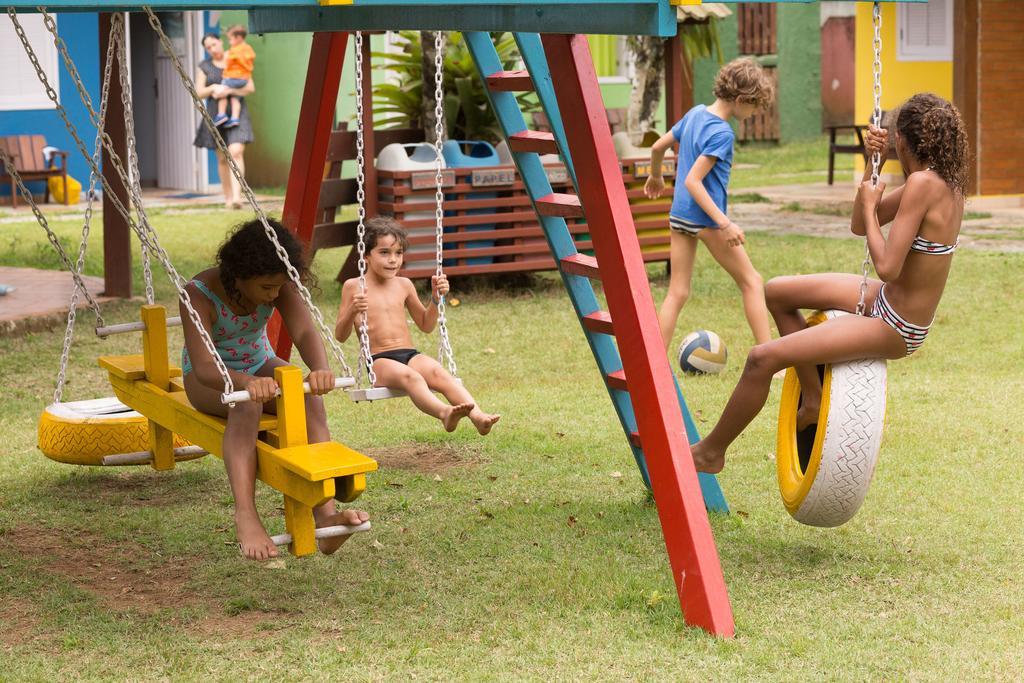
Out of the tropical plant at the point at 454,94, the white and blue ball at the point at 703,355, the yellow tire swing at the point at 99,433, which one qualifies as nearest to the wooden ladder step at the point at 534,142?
the yellow tire swing at the point at 99,433

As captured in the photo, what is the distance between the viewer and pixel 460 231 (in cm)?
1059

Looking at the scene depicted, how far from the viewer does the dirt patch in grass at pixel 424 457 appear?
6.15 metres

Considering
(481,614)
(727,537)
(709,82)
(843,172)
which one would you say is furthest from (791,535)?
(709,82)

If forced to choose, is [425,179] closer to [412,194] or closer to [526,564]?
[412,194]

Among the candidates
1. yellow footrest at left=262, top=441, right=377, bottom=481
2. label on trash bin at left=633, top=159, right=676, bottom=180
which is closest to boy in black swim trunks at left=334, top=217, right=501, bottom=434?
yellow footrest at left=262, top=441, right=377, bottom=481

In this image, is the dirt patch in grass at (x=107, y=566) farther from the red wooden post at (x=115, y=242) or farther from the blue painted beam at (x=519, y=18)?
the red wooden post at (x=115, y=242)

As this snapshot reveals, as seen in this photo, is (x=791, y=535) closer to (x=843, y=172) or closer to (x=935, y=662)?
(x=935, y=662)

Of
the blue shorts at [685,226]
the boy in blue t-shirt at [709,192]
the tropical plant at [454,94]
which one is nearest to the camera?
the boy in blue t-shirt at [709,192]

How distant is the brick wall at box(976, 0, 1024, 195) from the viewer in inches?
607

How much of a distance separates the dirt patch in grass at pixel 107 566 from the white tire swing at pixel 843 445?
6.58ft

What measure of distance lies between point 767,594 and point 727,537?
0.59 metres

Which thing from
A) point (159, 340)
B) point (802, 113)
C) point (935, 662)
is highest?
point (802, 113)

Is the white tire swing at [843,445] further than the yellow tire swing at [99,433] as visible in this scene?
No

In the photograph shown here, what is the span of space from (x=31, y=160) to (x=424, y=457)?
39.4 ft
